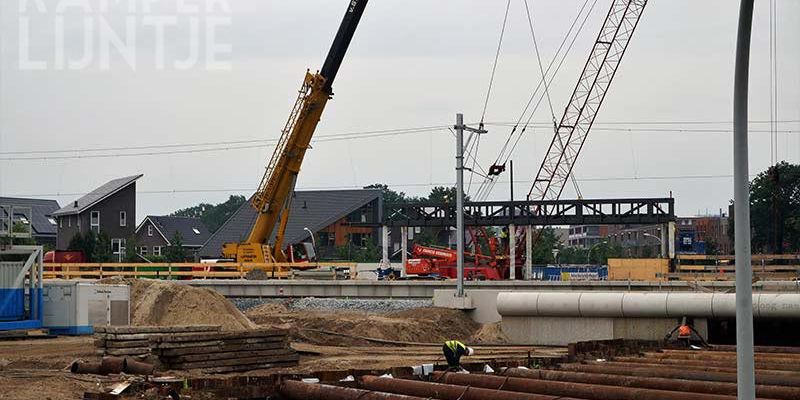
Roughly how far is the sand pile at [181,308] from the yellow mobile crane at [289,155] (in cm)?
1689

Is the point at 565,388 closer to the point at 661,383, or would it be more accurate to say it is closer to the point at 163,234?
the point at 661,383

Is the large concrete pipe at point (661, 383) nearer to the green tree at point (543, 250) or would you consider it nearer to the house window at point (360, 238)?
the green tree at point (543, 250)

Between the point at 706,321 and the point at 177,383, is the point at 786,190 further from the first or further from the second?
the point at 177,383

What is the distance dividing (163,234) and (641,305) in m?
83.4

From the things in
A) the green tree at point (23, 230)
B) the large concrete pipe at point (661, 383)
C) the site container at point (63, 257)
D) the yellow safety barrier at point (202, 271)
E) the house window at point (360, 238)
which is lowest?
the large concrete pipe at point (661, 383)

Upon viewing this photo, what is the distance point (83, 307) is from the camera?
122 feet

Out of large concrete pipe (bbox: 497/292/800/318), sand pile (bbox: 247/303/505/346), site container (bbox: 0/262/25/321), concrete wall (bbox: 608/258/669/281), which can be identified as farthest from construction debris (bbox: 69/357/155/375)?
concrete wall (bbox: 608/258/669/281)

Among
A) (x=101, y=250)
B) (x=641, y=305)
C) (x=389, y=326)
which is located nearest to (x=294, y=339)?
(x=389, y=326)

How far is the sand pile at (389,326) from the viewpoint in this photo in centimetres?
3981

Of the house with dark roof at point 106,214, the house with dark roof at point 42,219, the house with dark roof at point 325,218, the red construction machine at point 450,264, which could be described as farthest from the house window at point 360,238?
the red construction machine at point 450,264

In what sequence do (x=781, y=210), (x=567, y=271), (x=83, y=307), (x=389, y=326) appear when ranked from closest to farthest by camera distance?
(x=83, y=307) < (x=389, y=326) < (x=567, y=271) < (x=781, y=210)

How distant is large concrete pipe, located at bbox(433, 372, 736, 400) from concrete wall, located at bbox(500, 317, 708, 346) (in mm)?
15208

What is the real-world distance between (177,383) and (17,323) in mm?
15909

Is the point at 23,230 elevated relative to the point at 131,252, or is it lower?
elevated
